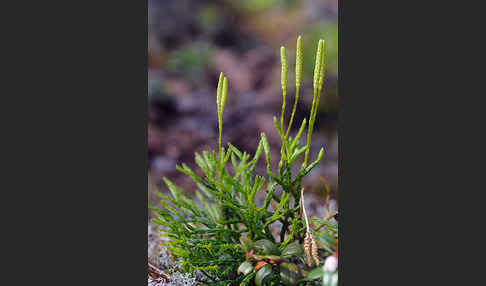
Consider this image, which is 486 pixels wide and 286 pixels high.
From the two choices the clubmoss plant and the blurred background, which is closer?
the clubmoss plant

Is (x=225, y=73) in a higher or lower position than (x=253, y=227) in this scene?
higher

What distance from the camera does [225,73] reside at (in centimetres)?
239

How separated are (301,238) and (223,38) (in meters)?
1.24

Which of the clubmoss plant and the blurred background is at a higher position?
the blurred background

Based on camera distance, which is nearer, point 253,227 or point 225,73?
point 253,227

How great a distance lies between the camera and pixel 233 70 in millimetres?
2477

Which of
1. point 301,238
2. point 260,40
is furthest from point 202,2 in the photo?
point 301,238


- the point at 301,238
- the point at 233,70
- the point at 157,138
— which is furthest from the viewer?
the point at 233,70

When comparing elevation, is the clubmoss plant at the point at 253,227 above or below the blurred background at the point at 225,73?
below

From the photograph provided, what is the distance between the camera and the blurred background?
6.97ft

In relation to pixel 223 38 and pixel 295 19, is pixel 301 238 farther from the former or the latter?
pixel 223 38

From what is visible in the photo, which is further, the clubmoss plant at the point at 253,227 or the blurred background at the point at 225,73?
the blurred background at the point at 225,73

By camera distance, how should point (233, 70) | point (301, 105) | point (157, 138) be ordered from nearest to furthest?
point (301, 105) → point (157, 138) → point (233, 70)

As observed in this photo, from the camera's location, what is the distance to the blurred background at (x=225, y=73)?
2.12 meters
